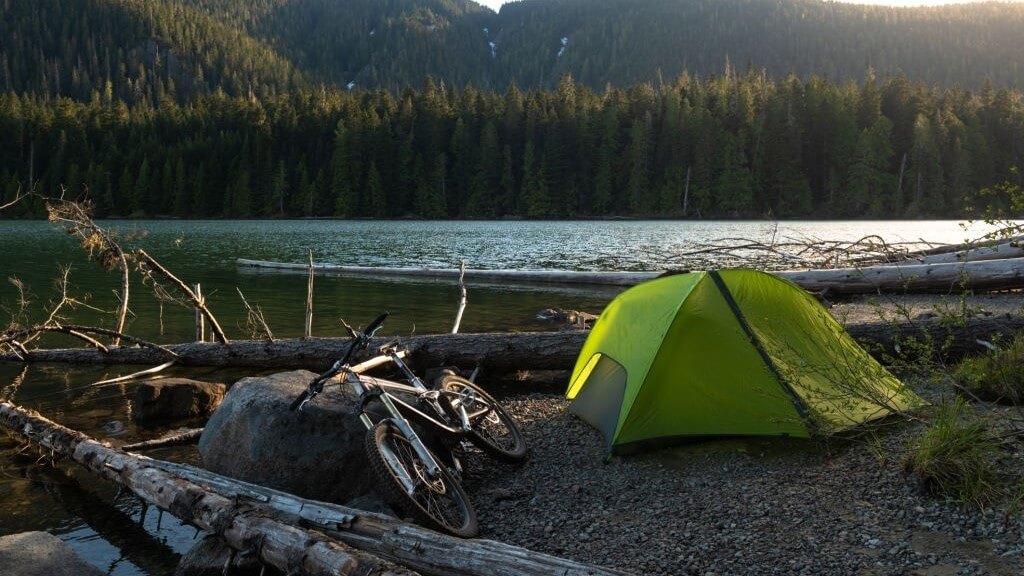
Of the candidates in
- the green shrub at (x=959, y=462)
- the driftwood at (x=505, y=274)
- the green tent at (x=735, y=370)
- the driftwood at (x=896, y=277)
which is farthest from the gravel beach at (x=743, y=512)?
the driftwood at (x=505, y=274)

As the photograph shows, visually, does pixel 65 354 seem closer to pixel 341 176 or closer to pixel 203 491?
pixel 203 491

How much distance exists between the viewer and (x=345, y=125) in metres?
108

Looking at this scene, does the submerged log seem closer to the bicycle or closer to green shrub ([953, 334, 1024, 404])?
the bicycle

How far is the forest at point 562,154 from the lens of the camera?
92.3 metres

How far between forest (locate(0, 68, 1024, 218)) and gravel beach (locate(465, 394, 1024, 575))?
296 feet

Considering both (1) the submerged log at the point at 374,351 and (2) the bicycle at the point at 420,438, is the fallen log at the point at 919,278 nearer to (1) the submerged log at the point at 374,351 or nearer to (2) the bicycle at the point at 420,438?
(1) the submerged log at the point at 374,351

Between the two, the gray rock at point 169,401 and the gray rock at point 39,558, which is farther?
the gray rock at point 169,401

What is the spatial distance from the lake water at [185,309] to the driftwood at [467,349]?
0.58 metres

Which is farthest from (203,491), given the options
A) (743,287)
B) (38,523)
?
(743,287)

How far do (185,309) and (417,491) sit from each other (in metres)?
17.3

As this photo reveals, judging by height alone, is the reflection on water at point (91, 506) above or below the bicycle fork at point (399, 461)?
below

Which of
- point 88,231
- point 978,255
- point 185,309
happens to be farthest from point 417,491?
point 978,255

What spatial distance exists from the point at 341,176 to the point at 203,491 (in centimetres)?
10042

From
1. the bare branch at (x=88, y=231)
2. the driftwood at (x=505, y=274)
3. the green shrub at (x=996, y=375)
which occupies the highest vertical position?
the bare branch at (x=88, y=231)
